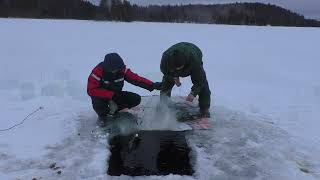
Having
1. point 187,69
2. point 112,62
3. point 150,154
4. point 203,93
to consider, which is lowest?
point 150,154

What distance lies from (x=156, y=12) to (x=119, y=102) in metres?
67.8

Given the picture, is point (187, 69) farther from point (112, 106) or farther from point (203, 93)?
point (112, 106)

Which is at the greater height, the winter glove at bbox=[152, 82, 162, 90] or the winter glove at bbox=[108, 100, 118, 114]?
the winter glove at bbox=[152, 82, 162, 90]

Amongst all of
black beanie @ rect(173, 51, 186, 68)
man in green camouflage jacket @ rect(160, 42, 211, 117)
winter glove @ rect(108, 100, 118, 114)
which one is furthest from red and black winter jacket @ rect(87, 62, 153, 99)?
black beanie @ rect(173, 51, 186, 68)

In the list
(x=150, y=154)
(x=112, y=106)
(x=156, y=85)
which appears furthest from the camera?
(x=156, y=85)

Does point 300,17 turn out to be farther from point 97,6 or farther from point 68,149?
point 68,149

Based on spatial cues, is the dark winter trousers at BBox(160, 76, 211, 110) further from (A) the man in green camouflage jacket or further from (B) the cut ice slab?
(B) the cut ice slab

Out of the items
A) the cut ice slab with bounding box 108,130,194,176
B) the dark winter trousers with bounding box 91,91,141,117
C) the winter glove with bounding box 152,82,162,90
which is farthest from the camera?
the winter glove with bounding box 152,82,162,90

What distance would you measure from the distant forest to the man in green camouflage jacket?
150ft

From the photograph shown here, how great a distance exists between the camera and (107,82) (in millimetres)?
6934

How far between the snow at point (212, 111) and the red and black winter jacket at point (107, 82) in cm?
49

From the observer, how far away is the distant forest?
57.9 metres

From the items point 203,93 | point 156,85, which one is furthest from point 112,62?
point 203,93

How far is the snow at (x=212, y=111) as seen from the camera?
5324mm
